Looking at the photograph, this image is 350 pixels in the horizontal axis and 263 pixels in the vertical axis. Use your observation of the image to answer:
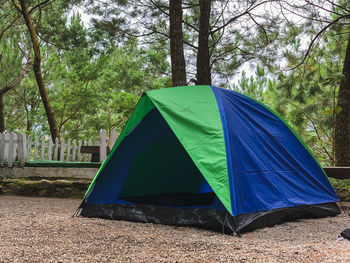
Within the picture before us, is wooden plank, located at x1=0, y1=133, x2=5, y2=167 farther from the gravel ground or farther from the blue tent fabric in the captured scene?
the blue tent fabric

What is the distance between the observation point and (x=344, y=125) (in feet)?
21.7

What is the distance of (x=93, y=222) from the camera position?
3.49m

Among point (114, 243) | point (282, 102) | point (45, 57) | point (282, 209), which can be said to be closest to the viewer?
point (114, 243)

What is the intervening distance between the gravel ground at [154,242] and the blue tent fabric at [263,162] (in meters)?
0.28

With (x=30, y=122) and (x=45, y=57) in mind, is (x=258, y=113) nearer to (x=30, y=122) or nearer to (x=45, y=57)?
(x=45, y=57)

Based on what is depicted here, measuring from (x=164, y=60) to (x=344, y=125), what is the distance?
649cm

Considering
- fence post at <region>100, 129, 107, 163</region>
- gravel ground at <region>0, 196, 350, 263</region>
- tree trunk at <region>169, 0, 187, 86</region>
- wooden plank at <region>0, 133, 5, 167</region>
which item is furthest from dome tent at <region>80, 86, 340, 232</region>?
wooden plank at <region>0, 133, 5, 167</region>

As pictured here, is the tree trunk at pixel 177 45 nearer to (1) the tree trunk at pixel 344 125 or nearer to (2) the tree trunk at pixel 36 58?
(1) the tree trunk at pixel 344 125

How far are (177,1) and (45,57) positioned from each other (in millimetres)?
10005

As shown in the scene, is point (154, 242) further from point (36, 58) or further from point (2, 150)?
point (36, 58)

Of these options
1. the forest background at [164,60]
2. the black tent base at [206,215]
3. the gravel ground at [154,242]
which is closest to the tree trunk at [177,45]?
the forest background at [164,60]

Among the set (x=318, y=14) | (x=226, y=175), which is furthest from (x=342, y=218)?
(x=318, y=14)

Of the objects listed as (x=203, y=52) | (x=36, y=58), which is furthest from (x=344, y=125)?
(x=36, y=58)

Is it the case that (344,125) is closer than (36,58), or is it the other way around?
(344,125)
